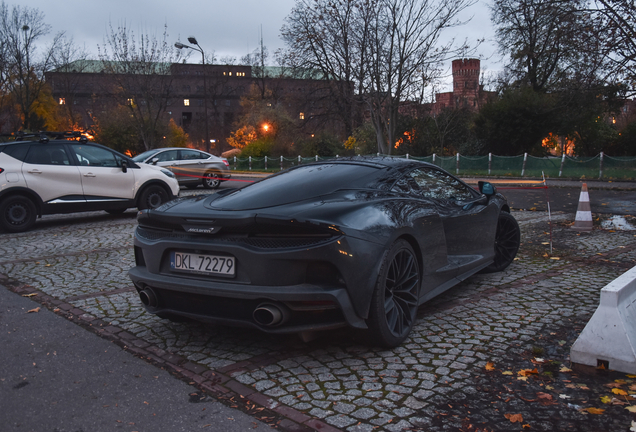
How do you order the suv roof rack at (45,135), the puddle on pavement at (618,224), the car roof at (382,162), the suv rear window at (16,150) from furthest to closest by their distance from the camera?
the suv roof rack at (45,135), the suv rear window at (16,150), the puddle on pavement at (618,224), the car roof at (382,162)

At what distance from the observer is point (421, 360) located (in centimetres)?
353

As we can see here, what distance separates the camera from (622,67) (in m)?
21.2

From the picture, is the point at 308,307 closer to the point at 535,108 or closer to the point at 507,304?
the point at 507,304

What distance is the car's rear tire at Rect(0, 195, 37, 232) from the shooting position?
948 centimetres

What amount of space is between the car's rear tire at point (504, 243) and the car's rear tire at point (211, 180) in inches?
574

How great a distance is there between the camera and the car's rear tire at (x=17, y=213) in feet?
31.1

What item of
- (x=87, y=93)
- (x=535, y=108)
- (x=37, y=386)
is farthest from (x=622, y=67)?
(x=87, y=93)

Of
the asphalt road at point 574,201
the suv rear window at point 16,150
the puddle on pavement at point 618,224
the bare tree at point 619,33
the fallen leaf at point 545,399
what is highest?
the bare tree at point 619,33

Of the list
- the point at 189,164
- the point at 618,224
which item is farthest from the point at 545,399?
the point at 189,164

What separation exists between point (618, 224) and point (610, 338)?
7383 mm

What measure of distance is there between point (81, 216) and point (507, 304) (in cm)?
996

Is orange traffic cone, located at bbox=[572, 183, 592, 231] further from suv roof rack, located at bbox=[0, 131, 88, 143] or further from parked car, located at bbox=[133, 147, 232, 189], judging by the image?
parked car, located at bbox=[133, 147, 232, 189]

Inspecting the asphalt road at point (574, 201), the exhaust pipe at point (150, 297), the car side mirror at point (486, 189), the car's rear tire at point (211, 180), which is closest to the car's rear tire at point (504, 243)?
the car side mirror at point (486, 189)

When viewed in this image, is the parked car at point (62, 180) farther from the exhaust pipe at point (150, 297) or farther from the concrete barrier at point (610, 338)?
the concrete barrier at point (610, 338)
